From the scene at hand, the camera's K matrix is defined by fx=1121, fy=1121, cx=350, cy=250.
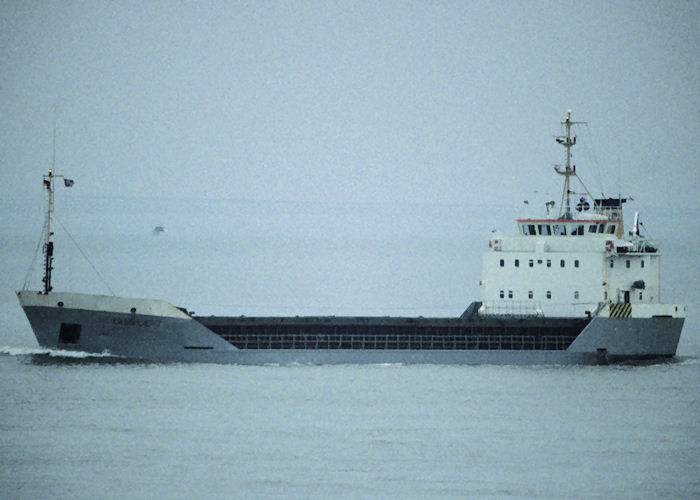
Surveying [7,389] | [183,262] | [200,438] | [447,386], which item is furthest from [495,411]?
[183,262]

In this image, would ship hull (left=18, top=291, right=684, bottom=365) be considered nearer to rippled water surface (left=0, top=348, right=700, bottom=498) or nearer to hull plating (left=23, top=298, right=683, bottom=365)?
hull plating (left=23, top=298, right=683, bottom=365)

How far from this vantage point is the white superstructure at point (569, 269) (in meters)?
41.2

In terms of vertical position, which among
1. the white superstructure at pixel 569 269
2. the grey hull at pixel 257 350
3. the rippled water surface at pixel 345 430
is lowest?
the rippled water surface at pixel 345 430

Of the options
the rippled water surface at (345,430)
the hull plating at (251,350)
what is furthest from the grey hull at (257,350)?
the rippled water surface at (345,430)

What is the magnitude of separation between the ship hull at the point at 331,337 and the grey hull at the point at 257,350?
0.12ft

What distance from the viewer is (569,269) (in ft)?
136

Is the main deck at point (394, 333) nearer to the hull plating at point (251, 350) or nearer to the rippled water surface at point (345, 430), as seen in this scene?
the hull plating at point (251, 350)

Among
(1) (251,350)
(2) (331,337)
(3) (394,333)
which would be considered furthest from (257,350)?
(3) (394,333)

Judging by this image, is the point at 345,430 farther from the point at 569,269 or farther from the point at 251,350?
the point at 569,269

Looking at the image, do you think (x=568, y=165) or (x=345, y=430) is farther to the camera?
(x=568, y=165)

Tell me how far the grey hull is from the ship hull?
1.4 inches

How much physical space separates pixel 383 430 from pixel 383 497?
5.84m

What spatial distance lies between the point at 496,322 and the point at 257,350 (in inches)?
343

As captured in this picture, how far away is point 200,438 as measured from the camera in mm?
29625
